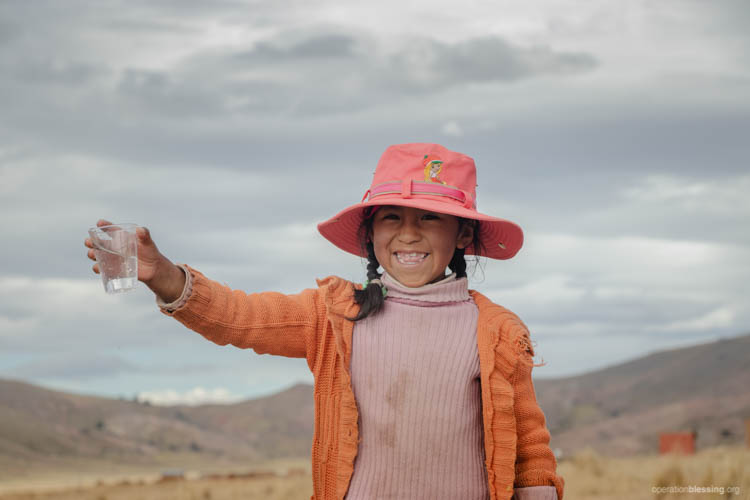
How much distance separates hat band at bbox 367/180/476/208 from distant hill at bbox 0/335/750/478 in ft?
87.7

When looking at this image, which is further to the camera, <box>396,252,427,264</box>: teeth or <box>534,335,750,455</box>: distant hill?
<box>534,335,750,455</box>: distant hill

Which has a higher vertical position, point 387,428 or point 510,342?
point 510,342

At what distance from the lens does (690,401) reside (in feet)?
122

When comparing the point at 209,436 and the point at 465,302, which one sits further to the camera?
the point at 209,436

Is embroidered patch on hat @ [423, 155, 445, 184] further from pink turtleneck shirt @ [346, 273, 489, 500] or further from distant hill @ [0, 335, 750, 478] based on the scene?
distant hill @ [0, 335, 750, 478]

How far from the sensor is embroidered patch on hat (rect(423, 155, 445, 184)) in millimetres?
3984

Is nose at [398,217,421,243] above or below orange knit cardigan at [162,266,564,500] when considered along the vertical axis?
above

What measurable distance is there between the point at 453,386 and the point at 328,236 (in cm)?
104

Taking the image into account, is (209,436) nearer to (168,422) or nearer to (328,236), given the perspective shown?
(168,422)

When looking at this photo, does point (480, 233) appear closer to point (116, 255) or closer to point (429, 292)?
point (429, 292)

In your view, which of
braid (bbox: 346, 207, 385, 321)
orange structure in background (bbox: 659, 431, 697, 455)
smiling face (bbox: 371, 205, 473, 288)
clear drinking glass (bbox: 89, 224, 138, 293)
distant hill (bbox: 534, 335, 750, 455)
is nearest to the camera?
clear drinking glass (bbox: 89, 224, 138, 293)

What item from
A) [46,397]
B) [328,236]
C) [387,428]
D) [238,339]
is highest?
[46,397]

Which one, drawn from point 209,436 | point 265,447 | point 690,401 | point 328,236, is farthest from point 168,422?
point 328,236

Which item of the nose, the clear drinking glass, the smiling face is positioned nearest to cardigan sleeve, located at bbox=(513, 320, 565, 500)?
the smiling face
